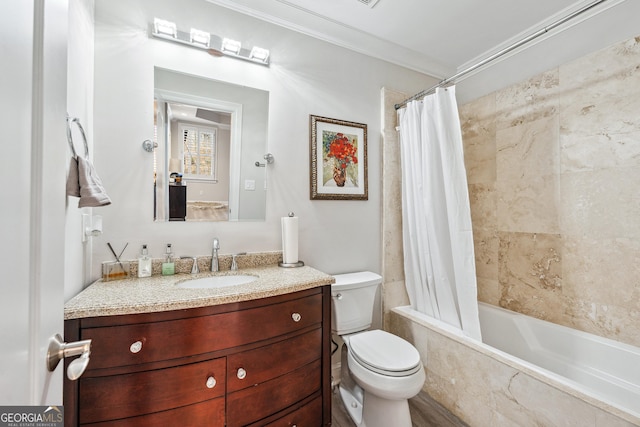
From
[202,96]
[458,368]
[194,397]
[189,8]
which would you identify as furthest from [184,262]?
[458,368]

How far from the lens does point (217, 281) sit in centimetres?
149

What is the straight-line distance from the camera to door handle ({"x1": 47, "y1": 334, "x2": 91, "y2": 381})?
48 cm

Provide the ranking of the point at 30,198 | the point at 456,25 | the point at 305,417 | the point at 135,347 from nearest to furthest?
the point at 30,198, the point at 135,347, the point at 305,417, the point at 456,25

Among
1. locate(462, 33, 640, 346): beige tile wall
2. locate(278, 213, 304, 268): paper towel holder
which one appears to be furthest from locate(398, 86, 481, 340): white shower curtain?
locate(278, 213, 304, 268): paper towel holder

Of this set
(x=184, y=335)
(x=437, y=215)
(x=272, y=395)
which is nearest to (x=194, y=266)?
(x=184, y=335)

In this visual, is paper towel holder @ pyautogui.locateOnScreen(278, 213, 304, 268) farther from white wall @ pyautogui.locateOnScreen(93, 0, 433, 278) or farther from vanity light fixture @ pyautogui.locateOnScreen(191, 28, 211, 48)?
vanity light fixture @ pyautogui.locateOnScreen(191, 28, 211, 48)

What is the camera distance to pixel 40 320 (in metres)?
0.44

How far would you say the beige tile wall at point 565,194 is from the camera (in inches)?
61.4

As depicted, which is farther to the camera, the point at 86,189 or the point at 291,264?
the point at 291,264

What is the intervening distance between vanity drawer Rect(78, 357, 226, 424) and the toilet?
30.6 inches

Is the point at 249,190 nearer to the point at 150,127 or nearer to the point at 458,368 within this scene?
the point at 150,127

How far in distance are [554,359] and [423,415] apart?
978mm

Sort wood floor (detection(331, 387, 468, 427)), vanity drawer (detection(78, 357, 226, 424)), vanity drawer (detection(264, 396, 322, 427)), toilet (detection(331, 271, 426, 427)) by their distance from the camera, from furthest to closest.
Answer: wood floor (detection(331, 387, 468, 427)) < toilet (detection(331, 271, 426, 427)) < vanity drawer (detection(264, 396, 322, 427)) < vanity drawer (detection(78, 357, 226, 424))

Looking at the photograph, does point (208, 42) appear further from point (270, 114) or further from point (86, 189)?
point (86, 189)
